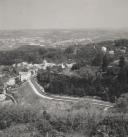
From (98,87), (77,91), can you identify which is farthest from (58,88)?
(98,87)

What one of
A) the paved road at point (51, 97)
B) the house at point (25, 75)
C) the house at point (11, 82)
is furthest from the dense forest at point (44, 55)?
the paved road at point (51, 97)

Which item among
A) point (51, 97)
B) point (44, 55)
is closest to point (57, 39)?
point (44, 55)

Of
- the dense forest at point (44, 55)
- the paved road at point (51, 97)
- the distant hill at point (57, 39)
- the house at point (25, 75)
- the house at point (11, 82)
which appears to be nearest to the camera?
the paved road at point (51, 97)

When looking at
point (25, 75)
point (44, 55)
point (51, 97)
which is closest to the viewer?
point (51, 97)

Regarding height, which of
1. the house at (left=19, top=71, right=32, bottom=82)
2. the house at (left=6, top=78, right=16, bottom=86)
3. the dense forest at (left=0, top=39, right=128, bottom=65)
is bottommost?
the house at (left=6, top=78, right=16, bottom=86)

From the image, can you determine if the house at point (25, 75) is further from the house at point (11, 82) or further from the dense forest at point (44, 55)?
the dense forest at point (44, 55)

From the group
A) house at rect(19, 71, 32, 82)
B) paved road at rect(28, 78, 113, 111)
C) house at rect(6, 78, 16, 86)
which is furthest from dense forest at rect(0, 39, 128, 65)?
paved road at rect(28, 78, 113, 111)

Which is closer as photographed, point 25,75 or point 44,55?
point 25,75

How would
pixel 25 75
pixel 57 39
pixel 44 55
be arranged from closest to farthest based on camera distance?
pixel 25 75 < pixel 44 55 < pixel 57 39

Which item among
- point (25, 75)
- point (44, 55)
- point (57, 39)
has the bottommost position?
point (25, 75)

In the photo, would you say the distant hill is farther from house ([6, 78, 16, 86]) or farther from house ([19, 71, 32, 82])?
house ([6, 78, 16, 86])

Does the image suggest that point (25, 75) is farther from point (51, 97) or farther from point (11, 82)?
point (51, 97)
